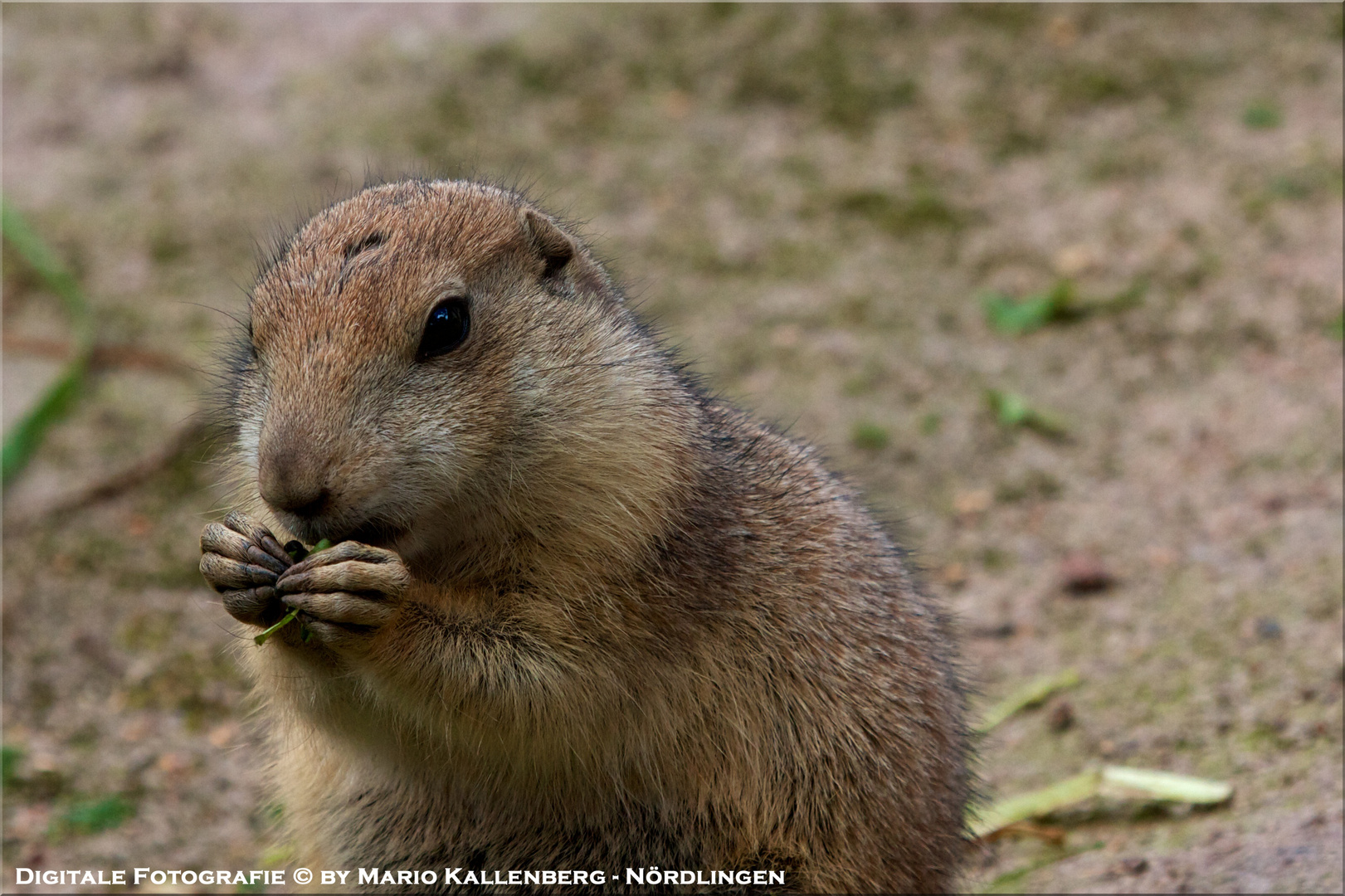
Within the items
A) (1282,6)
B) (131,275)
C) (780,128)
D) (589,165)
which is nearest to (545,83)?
(589,165)

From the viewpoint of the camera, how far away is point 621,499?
11.6 ft

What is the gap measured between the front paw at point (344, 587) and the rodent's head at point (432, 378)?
→ 0.08 m

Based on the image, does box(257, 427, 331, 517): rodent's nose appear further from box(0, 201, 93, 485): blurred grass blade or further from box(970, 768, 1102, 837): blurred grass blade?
box(0, 201, 93, 485): blurred grass blade

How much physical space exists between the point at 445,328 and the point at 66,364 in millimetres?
5255

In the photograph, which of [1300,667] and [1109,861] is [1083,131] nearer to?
[1300,667]

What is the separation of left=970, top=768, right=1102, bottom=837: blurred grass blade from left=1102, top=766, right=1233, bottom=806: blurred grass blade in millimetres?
52

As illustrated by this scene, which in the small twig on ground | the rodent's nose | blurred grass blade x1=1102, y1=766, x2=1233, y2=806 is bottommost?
blurred grass blade x1=1102, y1=766, x2=1233, y2=806

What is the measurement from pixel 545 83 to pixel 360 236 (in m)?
6.13

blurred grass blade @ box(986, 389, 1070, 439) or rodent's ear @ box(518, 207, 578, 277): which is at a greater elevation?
rodent's ear @ box(518, 207, 578, 277)

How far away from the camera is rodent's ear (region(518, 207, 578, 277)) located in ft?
12.3

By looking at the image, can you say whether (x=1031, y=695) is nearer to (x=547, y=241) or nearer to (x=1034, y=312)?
(x=1034, y=312)

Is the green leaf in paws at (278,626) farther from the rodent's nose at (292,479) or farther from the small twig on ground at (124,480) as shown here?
the small twig on ground at (124,480)

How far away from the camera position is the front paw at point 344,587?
3066mm

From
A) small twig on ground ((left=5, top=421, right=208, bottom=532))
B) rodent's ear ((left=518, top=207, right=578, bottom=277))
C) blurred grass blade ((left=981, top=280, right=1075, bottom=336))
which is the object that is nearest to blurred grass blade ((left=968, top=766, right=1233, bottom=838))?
rodent's ear ((left=518, top=207, right=578, bottom=277))
